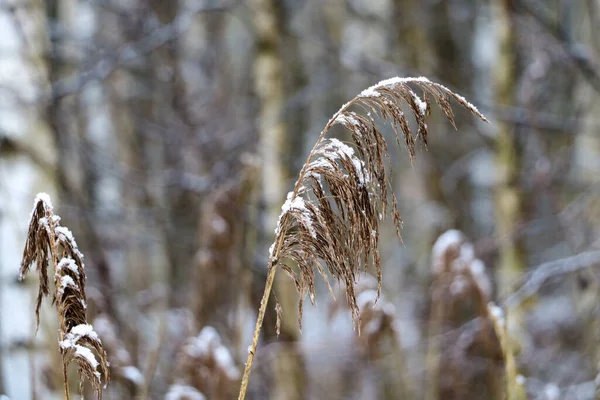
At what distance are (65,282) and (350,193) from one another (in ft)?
1.78

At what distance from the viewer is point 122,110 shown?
29.9ft

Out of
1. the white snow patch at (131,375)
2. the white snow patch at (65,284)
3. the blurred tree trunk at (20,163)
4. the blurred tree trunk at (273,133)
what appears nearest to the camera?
the white snow patch at (65,284)

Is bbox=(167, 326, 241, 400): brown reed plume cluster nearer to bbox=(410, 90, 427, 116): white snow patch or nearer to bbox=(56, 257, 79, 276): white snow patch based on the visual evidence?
bbox=(56, 257, 79, 276): white snow patch

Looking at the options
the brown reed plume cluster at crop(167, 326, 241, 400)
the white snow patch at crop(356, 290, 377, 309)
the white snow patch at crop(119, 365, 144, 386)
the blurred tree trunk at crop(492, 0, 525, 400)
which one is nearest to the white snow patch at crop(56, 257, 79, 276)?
the white snow patch at crop(119, 365, 144, 386)

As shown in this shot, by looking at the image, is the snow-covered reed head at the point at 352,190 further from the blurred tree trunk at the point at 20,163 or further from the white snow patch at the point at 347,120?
the blurred tree trunk at the point at 20,163

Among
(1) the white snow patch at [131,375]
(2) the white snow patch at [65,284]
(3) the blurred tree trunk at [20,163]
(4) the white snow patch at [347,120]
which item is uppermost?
(3) the blurred tree trunk at [20,163]

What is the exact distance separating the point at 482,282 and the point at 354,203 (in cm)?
183

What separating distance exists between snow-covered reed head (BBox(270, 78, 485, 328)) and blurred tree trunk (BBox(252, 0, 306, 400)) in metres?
3.31

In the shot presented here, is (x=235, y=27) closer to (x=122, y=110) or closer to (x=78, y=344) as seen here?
(x=122, y=110)

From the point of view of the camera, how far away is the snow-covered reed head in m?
1.13

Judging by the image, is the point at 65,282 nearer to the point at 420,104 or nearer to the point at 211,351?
the point at 420,104

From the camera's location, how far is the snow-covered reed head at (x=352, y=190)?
1.13 m

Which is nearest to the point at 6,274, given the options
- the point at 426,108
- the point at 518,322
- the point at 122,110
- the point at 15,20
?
the point at 15,20

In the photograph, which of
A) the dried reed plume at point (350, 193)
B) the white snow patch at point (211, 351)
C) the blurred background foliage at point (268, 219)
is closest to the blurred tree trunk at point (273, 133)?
the blurred background foliage at point (268, 219)
